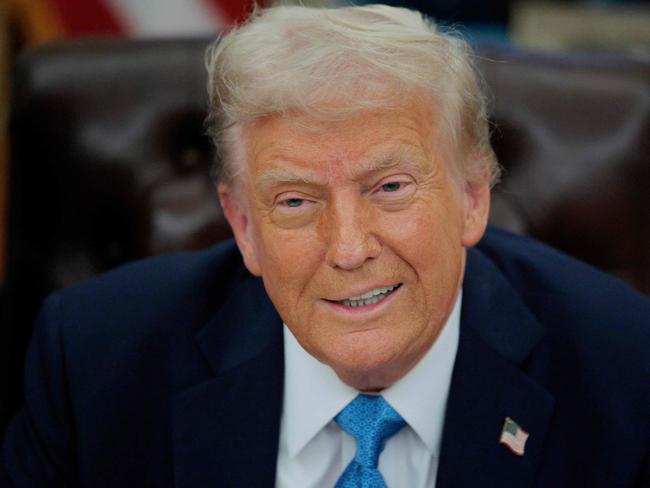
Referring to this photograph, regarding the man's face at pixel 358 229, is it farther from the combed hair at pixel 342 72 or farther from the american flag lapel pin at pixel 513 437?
the american flag lapel pin at pixel 513 437

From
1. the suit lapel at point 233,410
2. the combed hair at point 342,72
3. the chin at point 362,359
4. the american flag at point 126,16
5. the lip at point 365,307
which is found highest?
the combed hair at point 342,72

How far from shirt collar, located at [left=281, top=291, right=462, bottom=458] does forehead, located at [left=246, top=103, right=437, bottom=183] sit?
0.35 metres

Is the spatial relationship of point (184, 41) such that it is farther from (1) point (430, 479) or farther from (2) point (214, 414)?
(1) point (430, 479)

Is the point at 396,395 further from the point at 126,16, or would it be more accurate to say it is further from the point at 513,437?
the point at 126,16

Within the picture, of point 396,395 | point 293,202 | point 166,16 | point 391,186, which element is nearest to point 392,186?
point 391,186

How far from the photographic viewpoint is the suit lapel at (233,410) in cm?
178

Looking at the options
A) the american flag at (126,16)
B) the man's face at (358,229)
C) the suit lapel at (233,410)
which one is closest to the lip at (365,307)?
the man's face at (358,229)

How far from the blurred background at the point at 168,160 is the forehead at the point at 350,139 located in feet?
2.06

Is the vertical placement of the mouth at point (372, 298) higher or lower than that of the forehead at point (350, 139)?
lower

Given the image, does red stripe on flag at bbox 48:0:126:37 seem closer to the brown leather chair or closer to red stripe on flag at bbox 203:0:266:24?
red stripe on flag at bbox 203:0:266:24

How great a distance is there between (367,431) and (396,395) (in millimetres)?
70

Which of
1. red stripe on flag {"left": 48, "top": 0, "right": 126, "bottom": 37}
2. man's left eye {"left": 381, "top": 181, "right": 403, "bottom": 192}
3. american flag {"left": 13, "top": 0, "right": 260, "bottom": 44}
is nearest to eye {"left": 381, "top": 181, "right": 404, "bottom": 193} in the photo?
man's left eye {"left": 381, "top": 181, "right": 403, "bottom": 192}

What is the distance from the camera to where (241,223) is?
1.75 metres

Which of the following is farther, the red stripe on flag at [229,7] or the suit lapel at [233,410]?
the red stripe on flag at [229,7]
